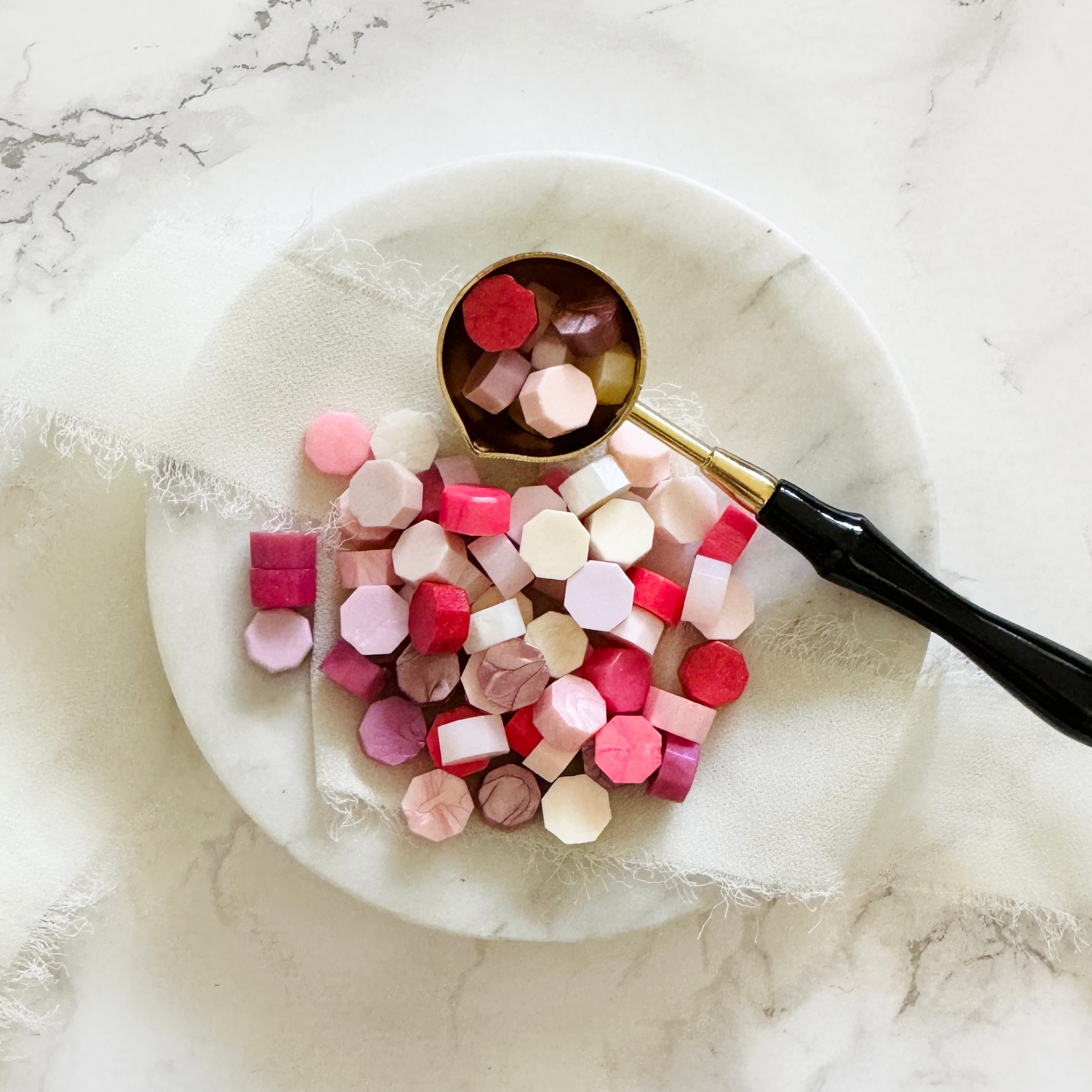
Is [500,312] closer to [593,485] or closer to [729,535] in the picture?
[593,485]

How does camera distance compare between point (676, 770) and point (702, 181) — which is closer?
point (676, 770)

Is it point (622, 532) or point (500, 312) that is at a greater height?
point (500, 312)

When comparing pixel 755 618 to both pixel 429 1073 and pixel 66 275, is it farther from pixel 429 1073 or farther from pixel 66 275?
pixel 66 275

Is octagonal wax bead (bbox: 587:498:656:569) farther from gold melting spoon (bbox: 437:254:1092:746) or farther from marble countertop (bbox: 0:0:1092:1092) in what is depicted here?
marble countertop (bbox: 0:0:1092:1092)

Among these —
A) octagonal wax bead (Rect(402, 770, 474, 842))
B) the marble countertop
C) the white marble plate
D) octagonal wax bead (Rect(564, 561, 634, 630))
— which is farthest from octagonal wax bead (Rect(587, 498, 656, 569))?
the marble countertop

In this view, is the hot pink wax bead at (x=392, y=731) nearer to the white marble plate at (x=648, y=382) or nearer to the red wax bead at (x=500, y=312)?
the white marble plate at (x=648, y=382)

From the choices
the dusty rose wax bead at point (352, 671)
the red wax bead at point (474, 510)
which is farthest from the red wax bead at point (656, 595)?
the dusty rose wax bead at point (352, 671)

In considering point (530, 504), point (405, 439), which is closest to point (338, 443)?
point (405, 439)
